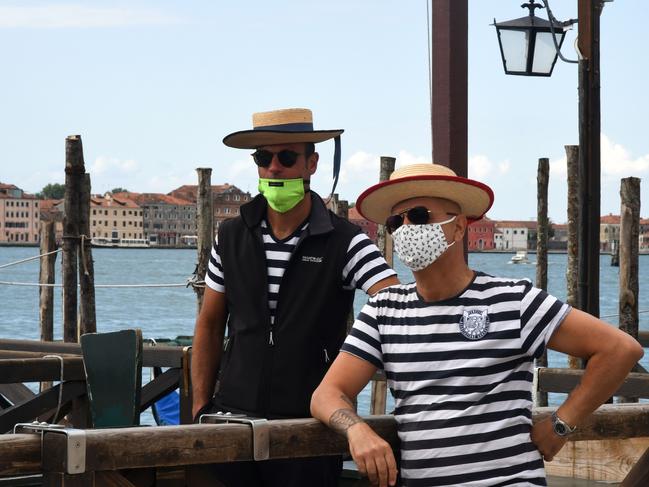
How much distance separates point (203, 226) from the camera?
13516 mm

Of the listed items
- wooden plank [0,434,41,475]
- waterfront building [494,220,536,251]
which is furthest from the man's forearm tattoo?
waterfront building [494,220,536,251]

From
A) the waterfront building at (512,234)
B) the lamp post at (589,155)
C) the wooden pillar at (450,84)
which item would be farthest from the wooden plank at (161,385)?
the waterfront building at (512,234)

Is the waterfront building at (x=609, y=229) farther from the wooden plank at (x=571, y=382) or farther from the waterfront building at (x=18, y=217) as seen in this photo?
the wooden plank at (x=571, y=382)

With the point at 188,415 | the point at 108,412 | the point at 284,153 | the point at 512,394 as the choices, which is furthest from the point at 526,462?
the point at 188,415

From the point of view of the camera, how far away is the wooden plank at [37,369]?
19.4 feet

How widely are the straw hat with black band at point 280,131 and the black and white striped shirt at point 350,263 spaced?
0.92ft

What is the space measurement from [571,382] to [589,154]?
6.57 ft

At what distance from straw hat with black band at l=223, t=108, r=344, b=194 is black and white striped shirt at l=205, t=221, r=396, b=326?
0.28 metres

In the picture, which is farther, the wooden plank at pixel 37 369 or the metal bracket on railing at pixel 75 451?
the wooden plank at pixel 37 369

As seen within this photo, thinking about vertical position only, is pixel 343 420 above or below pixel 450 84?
below

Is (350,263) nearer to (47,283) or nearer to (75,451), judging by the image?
→ (75,451)

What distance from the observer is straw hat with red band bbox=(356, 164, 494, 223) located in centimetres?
316

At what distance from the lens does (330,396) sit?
3.17 metres

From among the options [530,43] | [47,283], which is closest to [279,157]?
[530,43]
